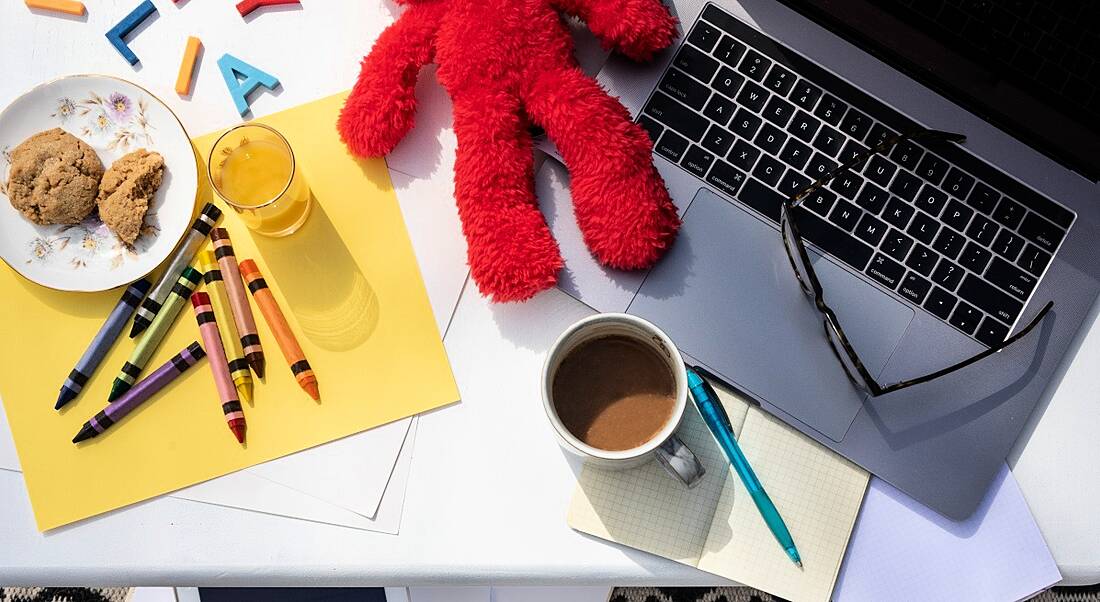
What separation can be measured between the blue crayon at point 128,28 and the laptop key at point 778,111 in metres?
0.53

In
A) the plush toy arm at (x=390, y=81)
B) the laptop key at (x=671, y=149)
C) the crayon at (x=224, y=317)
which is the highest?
the laptop key at (x=671, y=149)

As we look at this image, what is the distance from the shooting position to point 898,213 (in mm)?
607

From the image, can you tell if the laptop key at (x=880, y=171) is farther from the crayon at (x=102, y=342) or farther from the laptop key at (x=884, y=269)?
the crayon at (x=102, y=342)

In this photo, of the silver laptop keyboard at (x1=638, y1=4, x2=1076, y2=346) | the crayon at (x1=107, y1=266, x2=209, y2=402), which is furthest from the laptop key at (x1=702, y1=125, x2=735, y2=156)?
the crayon at (x1=107, y1=266, x2=209, y2=402)

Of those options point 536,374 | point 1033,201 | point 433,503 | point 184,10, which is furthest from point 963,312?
point 184,10

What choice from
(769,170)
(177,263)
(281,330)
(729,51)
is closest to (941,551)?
(769,170)

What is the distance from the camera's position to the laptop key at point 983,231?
0.60m

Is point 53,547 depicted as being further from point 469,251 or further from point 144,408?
point 469,251

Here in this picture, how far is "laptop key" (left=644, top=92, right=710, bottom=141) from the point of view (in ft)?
2.02

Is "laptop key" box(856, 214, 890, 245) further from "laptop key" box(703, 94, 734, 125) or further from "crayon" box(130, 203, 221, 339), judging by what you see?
"crayon" box(130, 203, 221, 339)

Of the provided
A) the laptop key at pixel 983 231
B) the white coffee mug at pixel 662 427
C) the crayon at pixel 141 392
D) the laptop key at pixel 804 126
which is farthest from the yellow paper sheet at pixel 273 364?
the laptop key at pixel 983 231

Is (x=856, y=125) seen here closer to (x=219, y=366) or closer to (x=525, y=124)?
(x=525, y=124)

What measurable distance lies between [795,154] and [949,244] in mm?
137

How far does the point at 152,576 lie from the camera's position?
0.62 m
